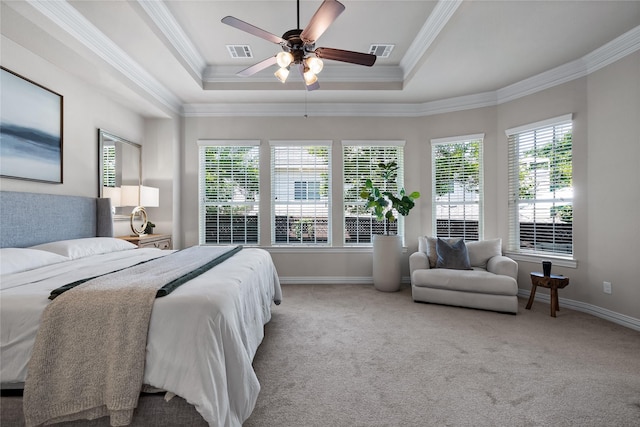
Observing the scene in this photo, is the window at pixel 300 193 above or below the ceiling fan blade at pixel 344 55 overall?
below

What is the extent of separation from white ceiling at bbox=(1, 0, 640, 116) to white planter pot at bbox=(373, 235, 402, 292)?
87.9 inches

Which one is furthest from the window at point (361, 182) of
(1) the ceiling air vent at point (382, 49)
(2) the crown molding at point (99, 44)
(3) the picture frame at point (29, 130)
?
(3) the picture frame at point (29, 130)

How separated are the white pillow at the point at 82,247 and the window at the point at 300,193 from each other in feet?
7.69

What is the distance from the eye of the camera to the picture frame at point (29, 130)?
254 cm

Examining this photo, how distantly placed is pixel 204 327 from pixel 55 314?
691 mm

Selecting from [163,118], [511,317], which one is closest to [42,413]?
[511,317]

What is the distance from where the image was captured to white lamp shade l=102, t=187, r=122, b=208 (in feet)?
12.3

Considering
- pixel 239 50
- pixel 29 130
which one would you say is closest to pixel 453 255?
pixel 239 50

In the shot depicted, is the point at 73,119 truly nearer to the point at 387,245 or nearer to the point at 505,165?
the point at 387,245

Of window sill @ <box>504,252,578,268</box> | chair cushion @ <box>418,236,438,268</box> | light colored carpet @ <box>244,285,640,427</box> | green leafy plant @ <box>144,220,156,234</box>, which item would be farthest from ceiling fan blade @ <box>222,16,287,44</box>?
window sill @ <box>504,252,578,268</box>

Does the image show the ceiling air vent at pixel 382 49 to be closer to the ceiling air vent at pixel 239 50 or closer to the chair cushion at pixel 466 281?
the ceiling air vent at pixel 239 50

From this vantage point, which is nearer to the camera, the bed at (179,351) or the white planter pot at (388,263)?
the bed at (179,351)

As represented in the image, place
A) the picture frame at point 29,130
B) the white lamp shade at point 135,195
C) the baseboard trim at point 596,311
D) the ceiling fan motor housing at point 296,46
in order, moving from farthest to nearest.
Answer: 1. the white lamp shade at point 135,195
2. the baseboard trim at point 596,311
3. the picture frame at point 29,130
4. the ceiling fan motor housing at point 296,46

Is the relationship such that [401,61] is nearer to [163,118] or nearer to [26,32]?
[163,118]
